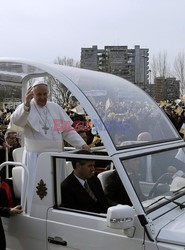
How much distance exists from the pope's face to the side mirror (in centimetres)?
177

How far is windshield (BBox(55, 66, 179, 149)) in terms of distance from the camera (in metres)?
2.87

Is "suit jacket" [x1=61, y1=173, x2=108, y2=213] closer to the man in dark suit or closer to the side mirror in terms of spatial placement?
the man in dark suit

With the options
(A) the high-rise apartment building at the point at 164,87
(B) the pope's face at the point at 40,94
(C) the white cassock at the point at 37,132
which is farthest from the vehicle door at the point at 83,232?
(A) the high-rise apartment building at the point at 164,87

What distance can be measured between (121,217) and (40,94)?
6.16ft

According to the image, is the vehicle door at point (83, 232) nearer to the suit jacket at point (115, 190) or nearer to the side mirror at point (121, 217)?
the side mirror at point (121, 217)

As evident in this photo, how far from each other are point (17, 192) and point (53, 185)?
0.86m

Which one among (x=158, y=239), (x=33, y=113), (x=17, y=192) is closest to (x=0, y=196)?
(x=17, y=192)

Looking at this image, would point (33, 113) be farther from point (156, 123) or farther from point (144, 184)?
point (144, 184)

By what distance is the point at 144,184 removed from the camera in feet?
9.04

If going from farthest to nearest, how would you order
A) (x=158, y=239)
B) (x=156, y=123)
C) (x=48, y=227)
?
(x=156, y=123) → (x=48, y=227) → (x=158, y=239)

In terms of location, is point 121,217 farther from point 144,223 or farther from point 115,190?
point 115,190

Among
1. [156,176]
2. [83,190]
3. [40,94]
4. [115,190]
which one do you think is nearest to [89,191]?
[83,190]

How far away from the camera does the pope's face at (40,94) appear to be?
12.0 ft

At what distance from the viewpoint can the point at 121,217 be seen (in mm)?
2293
